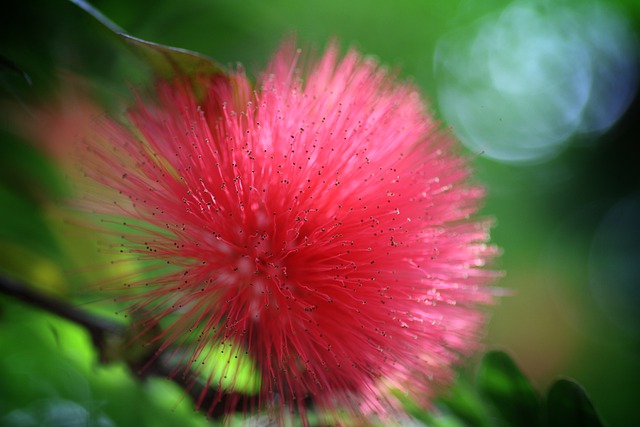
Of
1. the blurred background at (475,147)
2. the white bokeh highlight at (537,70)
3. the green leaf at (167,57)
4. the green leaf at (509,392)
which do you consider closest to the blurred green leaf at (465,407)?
the green leaf at (509,392)

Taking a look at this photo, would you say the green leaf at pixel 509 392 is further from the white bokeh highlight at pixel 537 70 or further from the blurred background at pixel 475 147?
the white bokeh highlight at pixel 537 70

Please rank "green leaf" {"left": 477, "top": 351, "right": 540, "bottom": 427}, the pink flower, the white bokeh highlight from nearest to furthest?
the pink flower
"green leaf" {"left": 477, "top": 351, "right": 540, "bottom": 427}
the white bokeh highlight

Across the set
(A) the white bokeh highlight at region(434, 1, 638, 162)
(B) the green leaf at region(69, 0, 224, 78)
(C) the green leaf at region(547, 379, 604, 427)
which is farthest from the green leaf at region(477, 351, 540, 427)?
(A) the white bokeh highlight at region(434, 1, 638, 162)

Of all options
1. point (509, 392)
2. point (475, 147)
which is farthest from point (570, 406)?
point (475, 147)

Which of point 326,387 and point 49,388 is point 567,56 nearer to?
point 326,387

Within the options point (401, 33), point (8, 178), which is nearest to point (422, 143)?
point (8, 178)

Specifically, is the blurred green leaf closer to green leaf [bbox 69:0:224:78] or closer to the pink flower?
the pink flower
